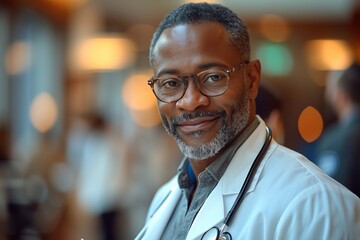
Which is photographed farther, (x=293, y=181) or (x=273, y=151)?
(x=273, y=151)

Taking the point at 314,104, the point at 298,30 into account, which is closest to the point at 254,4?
the point at 298,30

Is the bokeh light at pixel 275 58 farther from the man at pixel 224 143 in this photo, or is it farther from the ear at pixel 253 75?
the man at pixel 224 143

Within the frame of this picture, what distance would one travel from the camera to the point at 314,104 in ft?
40.1

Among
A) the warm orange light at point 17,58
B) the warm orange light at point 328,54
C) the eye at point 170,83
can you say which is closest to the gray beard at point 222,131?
the eye at point 170,83

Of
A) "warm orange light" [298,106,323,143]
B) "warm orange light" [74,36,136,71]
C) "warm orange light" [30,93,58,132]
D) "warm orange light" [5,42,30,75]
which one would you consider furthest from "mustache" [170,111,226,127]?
"warm orange light" [74,36,136,71]

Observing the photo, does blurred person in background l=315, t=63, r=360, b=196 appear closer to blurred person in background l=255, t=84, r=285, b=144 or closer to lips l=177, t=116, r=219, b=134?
blurred person in background l=255, t=84, r=285, b=144

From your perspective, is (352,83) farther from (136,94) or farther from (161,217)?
(136,94)

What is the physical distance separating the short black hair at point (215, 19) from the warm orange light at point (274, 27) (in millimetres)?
10740

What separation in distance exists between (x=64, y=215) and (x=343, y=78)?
4791mm

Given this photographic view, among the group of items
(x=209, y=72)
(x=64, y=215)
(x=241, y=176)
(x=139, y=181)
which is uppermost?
(x=209, y=72)

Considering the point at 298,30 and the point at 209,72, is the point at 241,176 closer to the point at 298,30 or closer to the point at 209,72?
the point at 209,72

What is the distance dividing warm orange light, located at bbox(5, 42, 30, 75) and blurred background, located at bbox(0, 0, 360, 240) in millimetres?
34

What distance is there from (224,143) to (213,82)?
215 mm

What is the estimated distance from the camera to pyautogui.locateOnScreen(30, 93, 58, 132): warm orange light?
12.5 m
